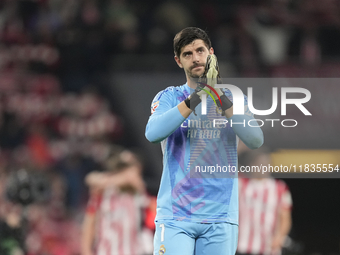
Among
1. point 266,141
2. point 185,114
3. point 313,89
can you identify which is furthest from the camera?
point 313,89

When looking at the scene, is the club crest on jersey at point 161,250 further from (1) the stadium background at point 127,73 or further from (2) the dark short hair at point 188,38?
(1) the stadium background at point 127,73

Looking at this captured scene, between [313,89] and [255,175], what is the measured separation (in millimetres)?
1395

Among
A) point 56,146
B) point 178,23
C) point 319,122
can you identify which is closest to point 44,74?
point 56,146

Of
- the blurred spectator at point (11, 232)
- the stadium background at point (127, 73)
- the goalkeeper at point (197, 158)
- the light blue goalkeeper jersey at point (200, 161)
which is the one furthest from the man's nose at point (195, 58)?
the blurred spectator at point (11, 232)

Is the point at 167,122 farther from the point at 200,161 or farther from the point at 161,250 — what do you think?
the point at 161,250

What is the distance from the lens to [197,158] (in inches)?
104

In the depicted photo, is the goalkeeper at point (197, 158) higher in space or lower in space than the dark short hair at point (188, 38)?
lower

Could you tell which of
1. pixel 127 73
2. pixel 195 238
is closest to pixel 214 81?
pixel 195 238

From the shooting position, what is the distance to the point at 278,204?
579cm

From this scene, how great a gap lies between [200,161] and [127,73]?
13.9 ft

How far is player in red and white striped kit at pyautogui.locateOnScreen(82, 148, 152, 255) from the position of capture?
18.6 feet

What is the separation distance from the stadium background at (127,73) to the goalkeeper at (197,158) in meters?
3.02

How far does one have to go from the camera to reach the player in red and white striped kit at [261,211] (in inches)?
226

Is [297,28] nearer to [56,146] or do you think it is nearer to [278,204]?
[278,204]
